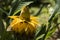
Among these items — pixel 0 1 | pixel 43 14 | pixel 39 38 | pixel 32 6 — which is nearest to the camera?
pixel 39 38

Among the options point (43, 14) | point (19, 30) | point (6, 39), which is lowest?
point (43, 14)

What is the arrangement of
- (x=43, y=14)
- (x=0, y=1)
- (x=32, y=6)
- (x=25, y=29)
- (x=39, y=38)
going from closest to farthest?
(x=25, y=29) → (x=39, y=38) → (x=0, y=1) → (x=43, y=14) → (x=32, y=6)

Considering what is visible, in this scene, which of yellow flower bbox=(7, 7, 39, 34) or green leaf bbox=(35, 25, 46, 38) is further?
green leaf bbox=(35, 25, 46, 38)

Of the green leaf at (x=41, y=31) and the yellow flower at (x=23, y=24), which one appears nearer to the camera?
the yellow flower at (x=23, y=24)

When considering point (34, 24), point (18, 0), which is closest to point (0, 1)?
point (18, 0)

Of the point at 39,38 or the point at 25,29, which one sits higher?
the point at 25,29

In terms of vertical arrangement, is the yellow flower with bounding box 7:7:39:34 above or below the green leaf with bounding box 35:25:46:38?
above

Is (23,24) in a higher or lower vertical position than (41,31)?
higher

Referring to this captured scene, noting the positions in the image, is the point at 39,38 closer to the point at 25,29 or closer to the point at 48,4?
the point at 25,29

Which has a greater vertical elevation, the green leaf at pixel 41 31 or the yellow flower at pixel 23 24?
the yellow flower at pixel 23 24

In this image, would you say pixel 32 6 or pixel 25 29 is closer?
pixel 25 29

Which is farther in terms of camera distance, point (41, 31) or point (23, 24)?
point (41, 31)
